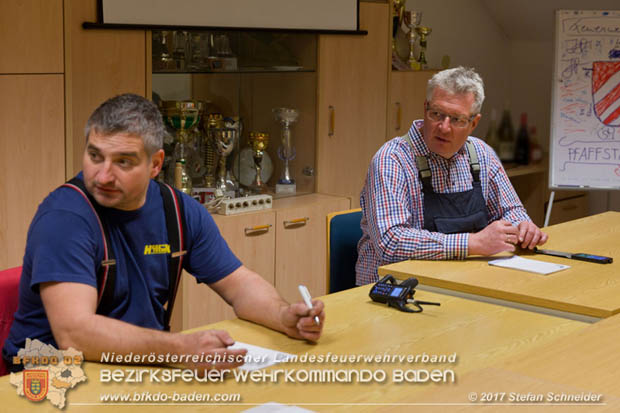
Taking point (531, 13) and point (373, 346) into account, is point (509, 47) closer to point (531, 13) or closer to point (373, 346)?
point (531, 13)

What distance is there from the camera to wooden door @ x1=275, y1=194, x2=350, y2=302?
407 centimetres

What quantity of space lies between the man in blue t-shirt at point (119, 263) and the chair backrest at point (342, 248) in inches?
32.7

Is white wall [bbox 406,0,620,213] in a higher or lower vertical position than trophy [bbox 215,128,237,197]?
higher

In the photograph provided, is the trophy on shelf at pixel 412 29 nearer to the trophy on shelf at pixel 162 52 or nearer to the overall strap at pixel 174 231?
the trophy on shelf at pixel 162 52

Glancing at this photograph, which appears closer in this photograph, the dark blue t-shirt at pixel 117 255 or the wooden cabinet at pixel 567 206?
the dark blue t-shirt at pixel 117 255

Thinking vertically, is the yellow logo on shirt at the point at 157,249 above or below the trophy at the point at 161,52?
below

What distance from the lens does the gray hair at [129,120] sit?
1808mm

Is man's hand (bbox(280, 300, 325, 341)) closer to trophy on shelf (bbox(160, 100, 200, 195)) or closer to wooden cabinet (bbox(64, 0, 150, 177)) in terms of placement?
wooden cabinet (bbox(64, 0, 150, 177))

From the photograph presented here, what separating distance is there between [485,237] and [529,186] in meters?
3.47

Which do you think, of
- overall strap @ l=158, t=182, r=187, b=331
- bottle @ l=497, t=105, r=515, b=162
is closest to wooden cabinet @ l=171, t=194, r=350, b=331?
overall strap @ l=158, t=182, r=187, b=331

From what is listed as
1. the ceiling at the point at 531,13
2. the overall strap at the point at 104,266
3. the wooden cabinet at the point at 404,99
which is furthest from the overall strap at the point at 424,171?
the ceiling at the point at 531,13

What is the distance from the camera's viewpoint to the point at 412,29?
16.6 ft

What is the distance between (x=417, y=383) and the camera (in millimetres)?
1631

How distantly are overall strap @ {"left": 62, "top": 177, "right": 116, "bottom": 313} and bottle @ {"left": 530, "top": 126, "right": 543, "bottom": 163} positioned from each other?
455 centimetres
